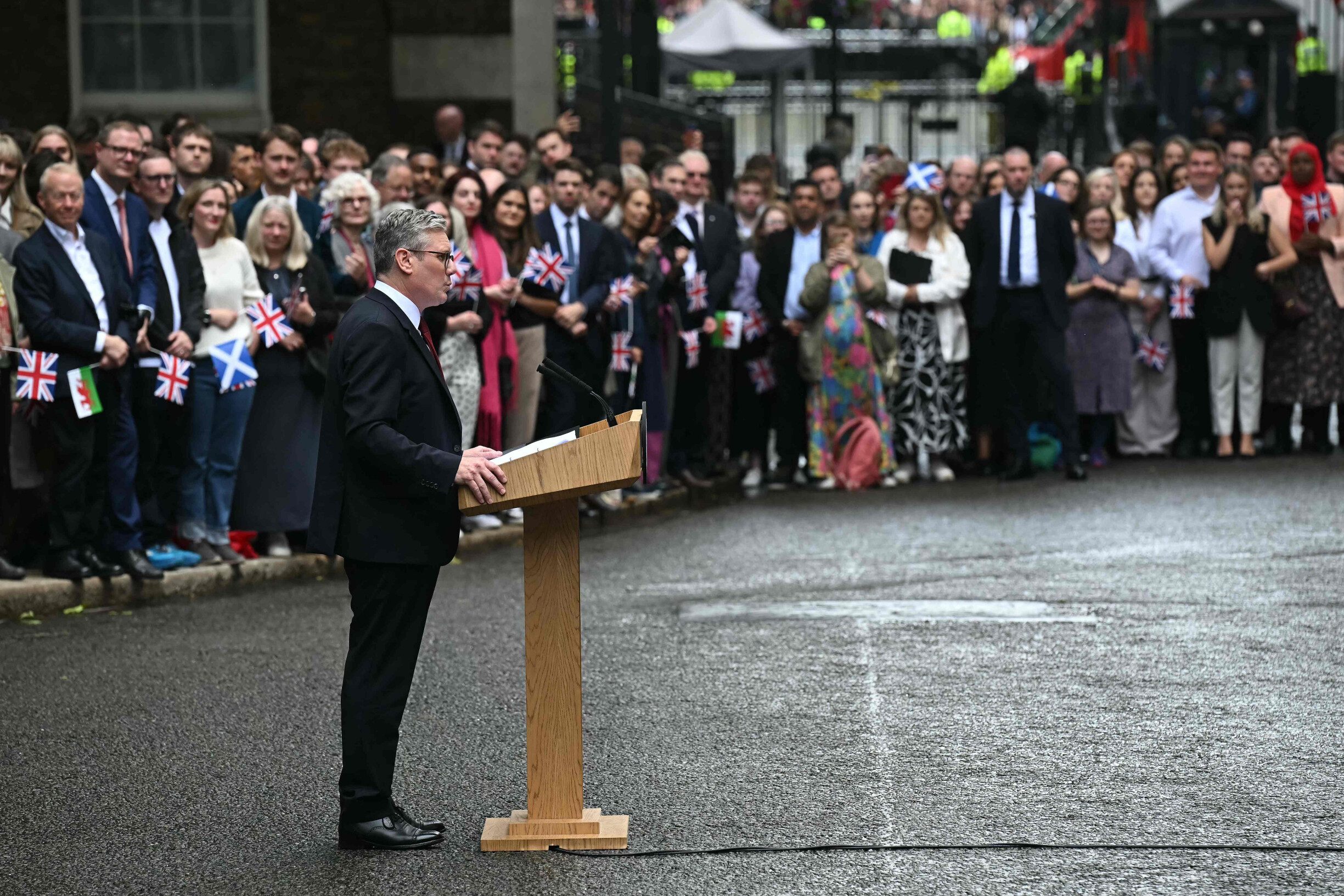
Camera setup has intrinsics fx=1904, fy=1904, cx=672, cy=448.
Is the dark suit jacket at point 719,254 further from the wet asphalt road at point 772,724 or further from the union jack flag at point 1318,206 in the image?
the union jack flag at point 1318,206

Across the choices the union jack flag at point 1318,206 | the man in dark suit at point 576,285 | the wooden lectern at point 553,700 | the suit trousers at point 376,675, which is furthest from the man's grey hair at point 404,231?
the union jack flag at point 1318,206

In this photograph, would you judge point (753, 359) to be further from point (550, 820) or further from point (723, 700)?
point (550, 820)

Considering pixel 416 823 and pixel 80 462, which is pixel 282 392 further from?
pixel 416 823

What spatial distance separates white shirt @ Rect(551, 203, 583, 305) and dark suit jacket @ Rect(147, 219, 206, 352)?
298 cm

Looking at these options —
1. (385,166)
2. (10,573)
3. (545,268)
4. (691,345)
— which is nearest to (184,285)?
(10,573)

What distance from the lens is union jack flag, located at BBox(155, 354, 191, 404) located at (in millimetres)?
10406

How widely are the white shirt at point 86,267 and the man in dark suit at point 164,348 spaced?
0.43 m

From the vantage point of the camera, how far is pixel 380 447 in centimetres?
584

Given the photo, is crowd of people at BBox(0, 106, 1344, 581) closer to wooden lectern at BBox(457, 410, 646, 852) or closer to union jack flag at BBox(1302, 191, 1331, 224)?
union jack flag at BBox(1302, 191, 1331, 224)

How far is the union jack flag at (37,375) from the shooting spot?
967 cm

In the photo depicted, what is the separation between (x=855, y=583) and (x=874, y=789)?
403 cm

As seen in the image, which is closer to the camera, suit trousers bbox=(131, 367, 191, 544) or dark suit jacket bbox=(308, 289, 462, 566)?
dark suit jacket bbox=(308, 289, 462, 566)

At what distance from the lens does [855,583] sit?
10.5m

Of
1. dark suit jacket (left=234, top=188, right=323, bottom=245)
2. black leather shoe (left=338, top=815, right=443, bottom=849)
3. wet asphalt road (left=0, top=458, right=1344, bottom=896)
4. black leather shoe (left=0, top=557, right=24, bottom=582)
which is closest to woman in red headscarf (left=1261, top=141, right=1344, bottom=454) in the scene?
wet asphalt road (left=0, top=458, right=1344, bottom=896)
